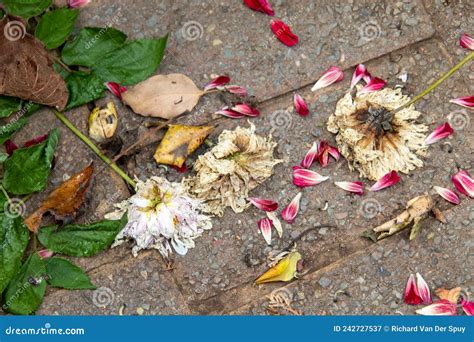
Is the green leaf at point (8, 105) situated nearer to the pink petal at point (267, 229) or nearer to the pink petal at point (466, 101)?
the pink petal at point (267, 229)

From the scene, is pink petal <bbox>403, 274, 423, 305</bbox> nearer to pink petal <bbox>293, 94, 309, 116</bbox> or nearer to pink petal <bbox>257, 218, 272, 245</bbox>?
pink petal <bbox>257, 218, 272, 245</bbox>

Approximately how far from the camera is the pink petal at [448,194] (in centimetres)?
246

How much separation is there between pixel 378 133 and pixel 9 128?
1194 mm

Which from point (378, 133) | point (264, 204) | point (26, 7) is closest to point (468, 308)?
point (378, 133)

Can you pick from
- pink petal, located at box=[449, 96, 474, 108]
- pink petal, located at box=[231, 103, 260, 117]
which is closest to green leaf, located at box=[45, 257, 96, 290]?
pink petal, located at box=[231, 103, 260, 117]

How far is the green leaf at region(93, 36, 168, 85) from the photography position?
243cm

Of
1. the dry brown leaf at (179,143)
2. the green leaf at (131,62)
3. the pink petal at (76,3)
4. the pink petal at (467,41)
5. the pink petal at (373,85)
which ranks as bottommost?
the dry brown leaf at (179,143)

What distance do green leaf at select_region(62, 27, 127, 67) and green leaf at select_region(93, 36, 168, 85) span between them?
22mm

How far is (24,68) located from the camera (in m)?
2.35

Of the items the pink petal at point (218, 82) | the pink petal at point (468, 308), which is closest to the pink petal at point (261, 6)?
the pink petal at point (218, 82)

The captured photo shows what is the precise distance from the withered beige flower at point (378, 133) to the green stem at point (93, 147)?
69cm

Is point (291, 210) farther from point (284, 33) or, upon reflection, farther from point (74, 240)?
point (74, 240)

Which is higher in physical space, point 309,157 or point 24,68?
point 24,68

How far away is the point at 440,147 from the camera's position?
2502mm
